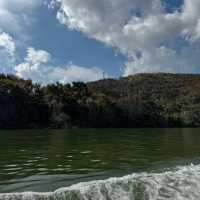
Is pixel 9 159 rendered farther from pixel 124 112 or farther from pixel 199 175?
pixel 124 112

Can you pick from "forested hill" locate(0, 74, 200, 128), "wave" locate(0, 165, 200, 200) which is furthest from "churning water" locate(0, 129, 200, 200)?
"forested hill" locate(0, 74, 200, 128)

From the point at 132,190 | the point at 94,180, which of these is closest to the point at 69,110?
the point at 94,180

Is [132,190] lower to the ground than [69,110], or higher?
lower

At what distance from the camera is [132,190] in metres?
15.1

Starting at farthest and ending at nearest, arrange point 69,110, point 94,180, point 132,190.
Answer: point 69,110
point 94,180
point 132,190

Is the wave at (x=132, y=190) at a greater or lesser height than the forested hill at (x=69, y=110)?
lesser

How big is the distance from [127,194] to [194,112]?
178m

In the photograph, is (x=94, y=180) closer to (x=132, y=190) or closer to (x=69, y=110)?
(x=132, y=190)

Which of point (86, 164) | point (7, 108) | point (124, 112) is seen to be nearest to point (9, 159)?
point (86, 164)

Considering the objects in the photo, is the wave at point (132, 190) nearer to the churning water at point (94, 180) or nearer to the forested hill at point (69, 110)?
the churning water at point (94, 180)

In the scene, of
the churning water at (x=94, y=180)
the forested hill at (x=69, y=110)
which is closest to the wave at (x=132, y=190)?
the churning water at (x=94, y=180)

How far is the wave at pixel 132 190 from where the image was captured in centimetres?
1402

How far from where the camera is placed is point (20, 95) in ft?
446

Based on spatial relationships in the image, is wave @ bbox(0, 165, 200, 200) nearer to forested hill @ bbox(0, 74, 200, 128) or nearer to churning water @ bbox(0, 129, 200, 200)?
churning water @ bbox(0, 129, 200, 200)
